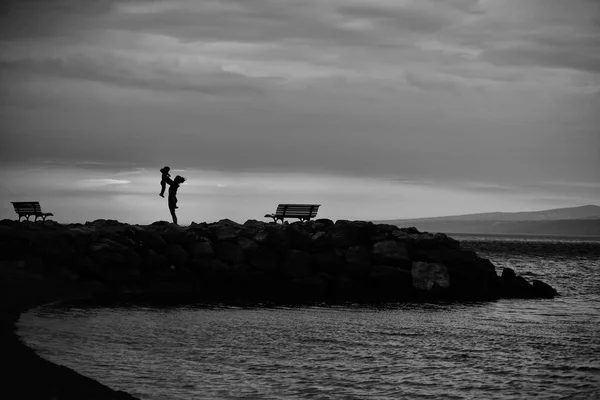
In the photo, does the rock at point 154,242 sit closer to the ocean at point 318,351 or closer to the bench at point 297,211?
the ocean at point 318,351

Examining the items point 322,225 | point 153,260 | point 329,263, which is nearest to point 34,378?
point 153,260

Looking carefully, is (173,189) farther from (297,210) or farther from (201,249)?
(297,210)

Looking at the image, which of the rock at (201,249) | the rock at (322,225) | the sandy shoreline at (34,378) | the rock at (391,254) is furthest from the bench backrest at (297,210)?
the sandy shoreline at (34,378)

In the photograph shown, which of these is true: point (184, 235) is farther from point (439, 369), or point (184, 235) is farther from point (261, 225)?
point (439, 369)

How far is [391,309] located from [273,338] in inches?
356

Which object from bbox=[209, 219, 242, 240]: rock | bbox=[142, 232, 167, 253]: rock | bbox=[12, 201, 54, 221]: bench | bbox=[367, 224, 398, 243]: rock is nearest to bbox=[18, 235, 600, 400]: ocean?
bbox=[142, 232, 167, 253]: rock

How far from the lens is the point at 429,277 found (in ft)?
110

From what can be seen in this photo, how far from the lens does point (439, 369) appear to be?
52.5 ft

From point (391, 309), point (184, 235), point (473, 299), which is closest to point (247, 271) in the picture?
point (184, 235)

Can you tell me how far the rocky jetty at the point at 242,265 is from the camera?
27.8 metres

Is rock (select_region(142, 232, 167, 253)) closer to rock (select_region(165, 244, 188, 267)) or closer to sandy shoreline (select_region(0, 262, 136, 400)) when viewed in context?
rock (select_region(165, 244, 188, 267))

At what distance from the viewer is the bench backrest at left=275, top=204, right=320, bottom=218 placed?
45.2 metres

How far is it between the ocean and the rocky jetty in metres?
4.18

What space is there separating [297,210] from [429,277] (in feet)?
46.0
